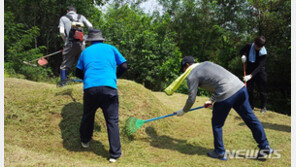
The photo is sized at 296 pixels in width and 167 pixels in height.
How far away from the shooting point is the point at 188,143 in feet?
14.7

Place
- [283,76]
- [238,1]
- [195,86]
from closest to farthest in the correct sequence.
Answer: [195,86]
[283,76]
[238,1]

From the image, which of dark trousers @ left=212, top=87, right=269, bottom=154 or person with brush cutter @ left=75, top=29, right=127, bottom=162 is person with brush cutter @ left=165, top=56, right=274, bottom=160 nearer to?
dark trousers @ left=212, top=87, right=269, bottom=154

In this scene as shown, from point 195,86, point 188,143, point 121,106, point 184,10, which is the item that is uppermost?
point 184,10

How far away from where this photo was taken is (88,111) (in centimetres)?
361

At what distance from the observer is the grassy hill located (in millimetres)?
3566

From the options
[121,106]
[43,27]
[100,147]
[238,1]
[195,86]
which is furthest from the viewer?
[238,1]

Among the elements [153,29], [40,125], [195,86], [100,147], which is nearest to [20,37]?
[153,29]

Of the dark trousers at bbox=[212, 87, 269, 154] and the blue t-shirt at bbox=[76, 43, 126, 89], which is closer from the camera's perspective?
the blue t-shirt at bbox=[76, 43, 126, 89]

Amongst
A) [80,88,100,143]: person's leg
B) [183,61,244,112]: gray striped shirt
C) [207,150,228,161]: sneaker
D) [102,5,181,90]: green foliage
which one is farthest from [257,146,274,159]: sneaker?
[102,5,181,90]: green foliage

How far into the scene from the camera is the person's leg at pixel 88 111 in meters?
3.43

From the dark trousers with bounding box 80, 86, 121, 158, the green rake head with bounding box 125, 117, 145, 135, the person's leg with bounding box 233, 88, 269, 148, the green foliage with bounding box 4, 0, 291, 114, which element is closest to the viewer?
the dark trousers with bounding box 80, 86, 121, 158

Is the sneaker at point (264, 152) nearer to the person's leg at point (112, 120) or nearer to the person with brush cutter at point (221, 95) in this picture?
the person with brush cutter at point (221, 95)

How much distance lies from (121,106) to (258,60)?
12.1ft

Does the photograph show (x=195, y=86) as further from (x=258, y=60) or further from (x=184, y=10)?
(x=184, y=10)
